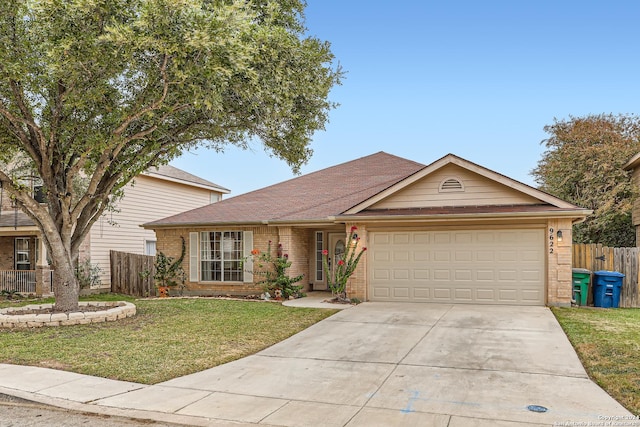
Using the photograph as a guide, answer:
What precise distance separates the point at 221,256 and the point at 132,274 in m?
4.57

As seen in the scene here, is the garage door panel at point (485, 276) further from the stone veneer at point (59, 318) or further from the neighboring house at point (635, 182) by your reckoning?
the neighboring house at point (635, 182)

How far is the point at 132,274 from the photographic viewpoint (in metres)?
18.9

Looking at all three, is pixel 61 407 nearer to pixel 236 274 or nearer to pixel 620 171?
pixel 236 274

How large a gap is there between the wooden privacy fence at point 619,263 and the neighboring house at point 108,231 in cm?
1537

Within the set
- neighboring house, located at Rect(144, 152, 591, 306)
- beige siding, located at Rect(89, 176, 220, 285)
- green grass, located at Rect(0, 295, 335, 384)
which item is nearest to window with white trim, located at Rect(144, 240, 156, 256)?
beige siding, located at Rect(89, 176, 220, 285)

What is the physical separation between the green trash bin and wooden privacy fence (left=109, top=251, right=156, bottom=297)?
13.9 metres

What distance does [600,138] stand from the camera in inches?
1029

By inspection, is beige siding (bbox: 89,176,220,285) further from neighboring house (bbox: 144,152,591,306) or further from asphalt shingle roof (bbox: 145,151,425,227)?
neighboring house (bbox: 144,152,591,306)

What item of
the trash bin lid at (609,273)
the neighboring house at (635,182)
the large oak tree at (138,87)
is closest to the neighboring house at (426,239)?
the trash bin lid at (609,273)

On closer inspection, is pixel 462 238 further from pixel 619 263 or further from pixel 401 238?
pixel 619 263

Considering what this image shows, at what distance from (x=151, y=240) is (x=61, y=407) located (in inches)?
702

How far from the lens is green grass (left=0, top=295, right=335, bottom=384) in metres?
7.27

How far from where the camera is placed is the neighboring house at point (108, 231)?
19094mm

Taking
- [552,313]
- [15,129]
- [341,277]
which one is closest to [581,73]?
[552,313]
